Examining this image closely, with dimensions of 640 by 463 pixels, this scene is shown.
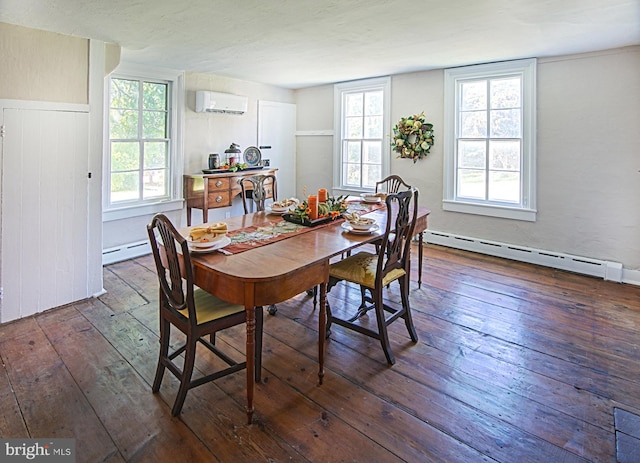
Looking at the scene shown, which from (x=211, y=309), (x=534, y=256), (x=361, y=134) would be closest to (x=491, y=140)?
(x=534, y=256)

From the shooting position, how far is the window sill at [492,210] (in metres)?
4.64

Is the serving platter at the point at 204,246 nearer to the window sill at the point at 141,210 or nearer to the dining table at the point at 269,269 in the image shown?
the dining table at the point at 269,269

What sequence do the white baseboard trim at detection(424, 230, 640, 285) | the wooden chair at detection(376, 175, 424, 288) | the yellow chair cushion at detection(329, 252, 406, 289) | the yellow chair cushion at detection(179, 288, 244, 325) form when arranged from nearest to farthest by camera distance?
the yellow chair cushion at detection(179, 288, 244, 325) → the yellow chair cushion at detection(329, 252, 406, 289) → the wooden chair at detection(376, 175, 424, 288) → the white baseboard trim at detection(424, 230, 640, 285)

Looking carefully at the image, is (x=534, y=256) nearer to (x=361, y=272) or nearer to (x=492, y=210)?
(x=492, y=210)

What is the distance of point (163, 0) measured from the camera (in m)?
2.65

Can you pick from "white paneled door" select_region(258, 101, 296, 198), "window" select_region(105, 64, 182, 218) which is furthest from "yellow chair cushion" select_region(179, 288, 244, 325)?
"white paneled door" select_region(258, 101, 296, 198)

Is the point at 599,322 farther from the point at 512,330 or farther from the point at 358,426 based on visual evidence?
the point at 358,426

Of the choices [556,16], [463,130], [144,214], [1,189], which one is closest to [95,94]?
[1,189]

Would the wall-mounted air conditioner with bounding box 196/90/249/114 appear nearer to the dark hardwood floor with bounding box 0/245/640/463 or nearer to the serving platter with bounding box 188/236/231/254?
the dark hardwood floor with bounding box 0/245/640/463

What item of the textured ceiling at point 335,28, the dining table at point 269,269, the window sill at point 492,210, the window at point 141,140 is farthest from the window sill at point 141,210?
the window sill at point 492,210

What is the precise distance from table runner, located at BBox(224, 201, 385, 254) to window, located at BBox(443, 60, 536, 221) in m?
2.71

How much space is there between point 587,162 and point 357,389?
3704mm

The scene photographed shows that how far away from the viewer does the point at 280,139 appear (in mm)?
6645

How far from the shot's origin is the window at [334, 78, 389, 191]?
5789 millimetres
